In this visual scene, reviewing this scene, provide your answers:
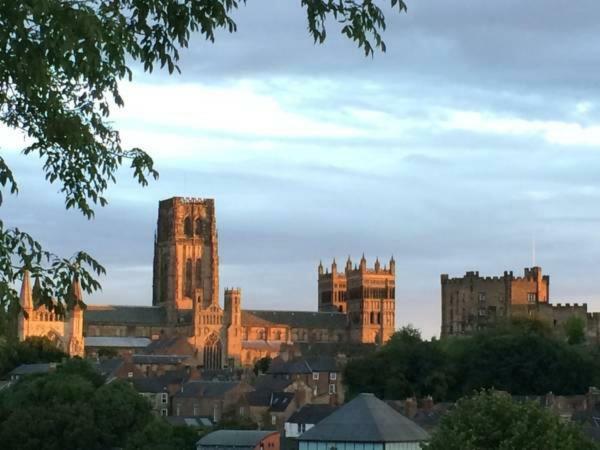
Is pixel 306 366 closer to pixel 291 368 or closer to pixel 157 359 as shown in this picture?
pixel 291 368

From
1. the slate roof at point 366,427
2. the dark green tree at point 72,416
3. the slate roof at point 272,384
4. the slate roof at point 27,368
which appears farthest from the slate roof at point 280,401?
the slate roof at point 27,368

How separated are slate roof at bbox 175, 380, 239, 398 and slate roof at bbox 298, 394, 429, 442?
33.8m

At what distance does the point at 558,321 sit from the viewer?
580ft

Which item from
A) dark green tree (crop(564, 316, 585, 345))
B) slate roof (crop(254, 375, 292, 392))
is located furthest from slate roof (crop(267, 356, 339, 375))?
dark green tree (crop(564, 316, 585, 345))

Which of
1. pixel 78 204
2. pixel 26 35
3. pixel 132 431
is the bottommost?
pixel 132 431

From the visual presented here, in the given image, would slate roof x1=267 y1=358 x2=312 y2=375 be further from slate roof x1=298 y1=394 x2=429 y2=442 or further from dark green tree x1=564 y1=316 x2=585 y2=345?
slate roof x1=298 y1=394 x2=429 y2=442

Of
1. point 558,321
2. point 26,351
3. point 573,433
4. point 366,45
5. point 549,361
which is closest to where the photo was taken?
point 366,45

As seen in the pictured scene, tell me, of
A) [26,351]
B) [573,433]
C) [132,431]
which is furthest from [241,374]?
[573,433]

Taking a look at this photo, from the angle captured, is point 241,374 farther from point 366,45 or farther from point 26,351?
point 366,45

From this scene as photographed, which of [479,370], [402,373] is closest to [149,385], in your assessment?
[402,373]

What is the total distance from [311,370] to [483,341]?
15915 mm

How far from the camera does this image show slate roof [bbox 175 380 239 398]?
401 ft

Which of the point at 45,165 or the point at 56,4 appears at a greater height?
the point at 56,4

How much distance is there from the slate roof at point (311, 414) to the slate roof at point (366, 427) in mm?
13446
